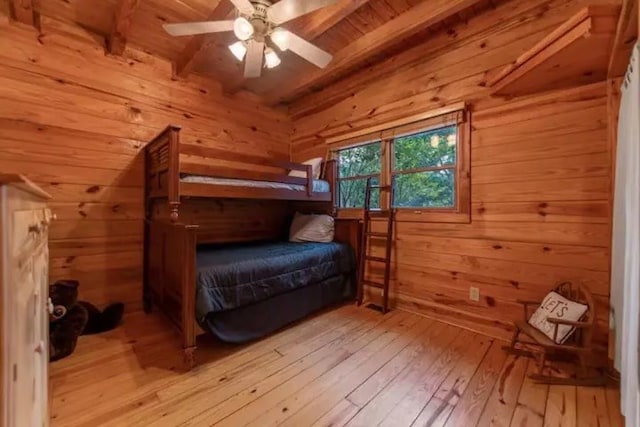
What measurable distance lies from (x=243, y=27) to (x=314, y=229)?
80.3 inches

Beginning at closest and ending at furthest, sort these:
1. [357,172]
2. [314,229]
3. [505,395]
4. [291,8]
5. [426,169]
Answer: [505,395] → [291,8] → [426,169] → [314,229] → [357,172]

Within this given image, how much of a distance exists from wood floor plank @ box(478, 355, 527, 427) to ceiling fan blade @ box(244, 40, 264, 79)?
8.18ft

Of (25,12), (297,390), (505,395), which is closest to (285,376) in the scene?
(297,390)

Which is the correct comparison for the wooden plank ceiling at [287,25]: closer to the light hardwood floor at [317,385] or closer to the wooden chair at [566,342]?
the wooden chair at [566,342]

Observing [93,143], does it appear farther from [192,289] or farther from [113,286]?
[192,289]

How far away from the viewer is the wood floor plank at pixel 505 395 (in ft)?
4.44

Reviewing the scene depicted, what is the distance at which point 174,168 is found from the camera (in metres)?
2.05

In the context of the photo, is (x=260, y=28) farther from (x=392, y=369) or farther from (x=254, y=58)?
(x=392, y=369)

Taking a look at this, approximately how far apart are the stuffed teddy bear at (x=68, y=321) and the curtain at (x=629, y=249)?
9.49ft

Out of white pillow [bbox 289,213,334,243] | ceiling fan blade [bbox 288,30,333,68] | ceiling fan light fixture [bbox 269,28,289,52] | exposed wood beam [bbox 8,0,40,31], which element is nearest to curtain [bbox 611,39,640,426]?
ceiling fan blade [bbox 288,30,333,68]

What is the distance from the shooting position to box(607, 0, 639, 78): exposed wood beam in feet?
4.05

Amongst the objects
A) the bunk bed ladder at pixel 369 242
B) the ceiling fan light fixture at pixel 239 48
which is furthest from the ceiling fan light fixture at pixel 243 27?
the bunk bed ladder at pixel 369 242

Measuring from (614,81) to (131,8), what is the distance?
11.0ft

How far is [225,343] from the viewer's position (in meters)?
2.07
